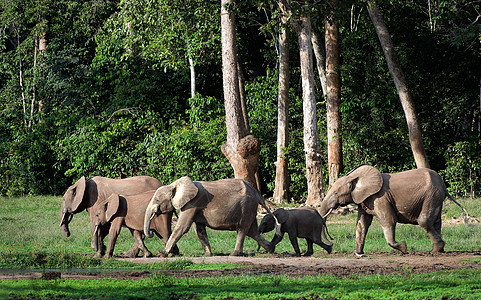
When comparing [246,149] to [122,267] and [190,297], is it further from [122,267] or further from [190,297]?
[190,297]

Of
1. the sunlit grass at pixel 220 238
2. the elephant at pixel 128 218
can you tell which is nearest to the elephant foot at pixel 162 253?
the elephant at pixel 128 218

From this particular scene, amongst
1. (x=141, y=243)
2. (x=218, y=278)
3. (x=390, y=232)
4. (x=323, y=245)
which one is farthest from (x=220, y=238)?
(x=218, y=278)

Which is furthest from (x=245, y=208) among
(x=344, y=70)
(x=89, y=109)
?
(x=89, y=109)

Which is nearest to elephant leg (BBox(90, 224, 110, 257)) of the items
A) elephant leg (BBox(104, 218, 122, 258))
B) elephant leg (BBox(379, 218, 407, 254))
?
elephant leg (BBox(104, 218, 122, 258))

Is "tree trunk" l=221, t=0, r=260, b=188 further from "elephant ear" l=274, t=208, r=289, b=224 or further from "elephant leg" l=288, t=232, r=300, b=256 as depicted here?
"elephant leg" l=288, t=232, r=300, b=256

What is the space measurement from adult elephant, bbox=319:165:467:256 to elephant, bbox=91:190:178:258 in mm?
4022

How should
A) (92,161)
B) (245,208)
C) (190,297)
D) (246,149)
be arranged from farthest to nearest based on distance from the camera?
(92,161), (246,149), (245,208), (190,297)

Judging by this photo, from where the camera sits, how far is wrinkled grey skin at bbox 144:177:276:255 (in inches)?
581

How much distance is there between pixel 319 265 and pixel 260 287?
3021mm

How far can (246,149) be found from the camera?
23.5 metres

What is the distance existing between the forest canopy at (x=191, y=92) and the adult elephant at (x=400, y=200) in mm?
10202

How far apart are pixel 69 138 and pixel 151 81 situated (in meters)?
4.32

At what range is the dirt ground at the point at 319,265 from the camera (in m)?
11.7

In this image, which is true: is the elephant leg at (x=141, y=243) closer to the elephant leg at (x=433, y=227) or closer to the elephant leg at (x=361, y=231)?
the elephant leg at (x=361, y=231)
